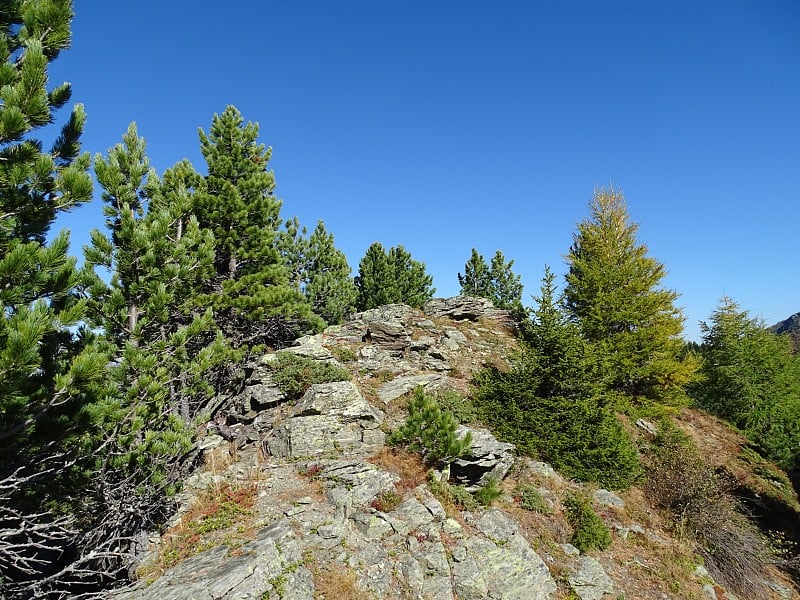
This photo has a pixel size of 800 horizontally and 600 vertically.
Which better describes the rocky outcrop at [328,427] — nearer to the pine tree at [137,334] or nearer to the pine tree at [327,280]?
the pine tree at [137,334]

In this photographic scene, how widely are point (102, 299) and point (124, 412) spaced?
2.47 meters

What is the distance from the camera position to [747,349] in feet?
73.8

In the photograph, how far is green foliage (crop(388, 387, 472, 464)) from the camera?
1055cm

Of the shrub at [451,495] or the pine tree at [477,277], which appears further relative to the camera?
the pine tree at [477,277]

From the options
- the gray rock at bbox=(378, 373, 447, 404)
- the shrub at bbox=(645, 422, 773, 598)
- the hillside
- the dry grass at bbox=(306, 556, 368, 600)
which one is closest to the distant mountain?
the shrub at bbox=(645, 422, 773, 598)

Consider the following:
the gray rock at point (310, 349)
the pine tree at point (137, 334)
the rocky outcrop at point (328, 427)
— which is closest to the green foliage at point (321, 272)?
the gray rock at point (310, 349)

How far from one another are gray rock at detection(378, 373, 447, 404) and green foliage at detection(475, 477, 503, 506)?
4.90m

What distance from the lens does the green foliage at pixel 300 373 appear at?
14.0 metres

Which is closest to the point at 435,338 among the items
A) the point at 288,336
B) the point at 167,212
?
the point at 288,336

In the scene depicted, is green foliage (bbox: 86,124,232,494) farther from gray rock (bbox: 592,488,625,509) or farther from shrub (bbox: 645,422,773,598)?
shrub (bbox: 645,422,773,598)

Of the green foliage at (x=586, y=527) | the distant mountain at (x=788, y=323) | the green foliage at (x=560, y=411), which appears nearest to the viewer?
the green foliage at (x=586, y=527)

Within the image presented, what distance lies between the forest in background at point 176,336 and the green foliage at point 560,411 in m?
0.07

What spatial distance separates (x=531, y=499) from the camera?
10781mm

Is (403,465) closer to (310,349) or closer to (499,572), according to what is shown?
(499,572)
